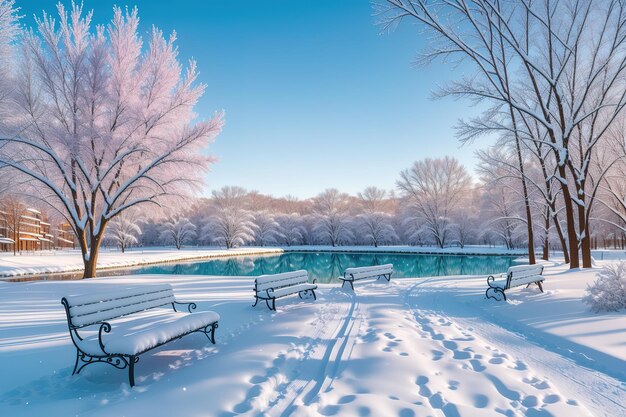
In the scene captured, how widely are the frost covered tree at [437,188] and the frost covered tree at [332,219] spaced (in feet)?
49.2

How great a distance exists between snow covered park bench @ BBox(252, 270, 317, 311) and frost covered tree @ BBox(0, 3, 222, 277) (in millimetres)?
8360

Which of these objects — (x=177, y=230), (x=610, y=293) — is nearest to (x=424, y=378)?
(x=610, y=293)

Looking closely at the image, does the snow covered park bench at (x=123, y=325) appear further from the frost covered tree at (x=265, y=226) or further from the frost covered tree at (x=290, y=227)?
the frost covered tree at (x=290, y=227)

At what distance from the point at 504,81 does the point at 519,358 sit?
12.2 metres

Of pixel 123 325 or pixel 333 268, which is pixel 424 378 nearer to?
pixel 123 325

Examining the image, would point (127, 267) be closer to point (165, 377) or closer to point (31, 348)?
point (31, 348)

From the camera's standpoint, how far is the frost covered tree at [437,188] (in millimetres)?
46062

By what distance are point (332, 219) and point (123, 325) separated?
55.1 metres

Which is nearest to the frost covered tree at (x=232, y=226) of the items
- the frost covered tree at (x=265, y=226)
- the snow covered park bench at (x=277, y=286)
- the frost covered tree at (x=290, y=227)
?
the frost covered tree at (x=265, y=226)

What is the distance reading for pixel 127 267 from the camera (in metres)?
27.0

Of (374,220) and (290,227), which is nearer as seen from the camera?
(374,220)

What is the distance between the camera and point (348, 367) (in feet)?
14.5

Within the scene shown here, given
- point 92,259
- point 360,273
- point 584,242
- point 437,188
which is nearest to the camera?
point 360,273

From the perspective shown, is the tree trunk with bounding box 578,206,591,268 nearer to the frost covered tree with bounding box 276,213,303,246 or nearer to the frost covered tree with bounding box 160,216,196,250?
the frost covered tree with bounding box 160,216,196,250
